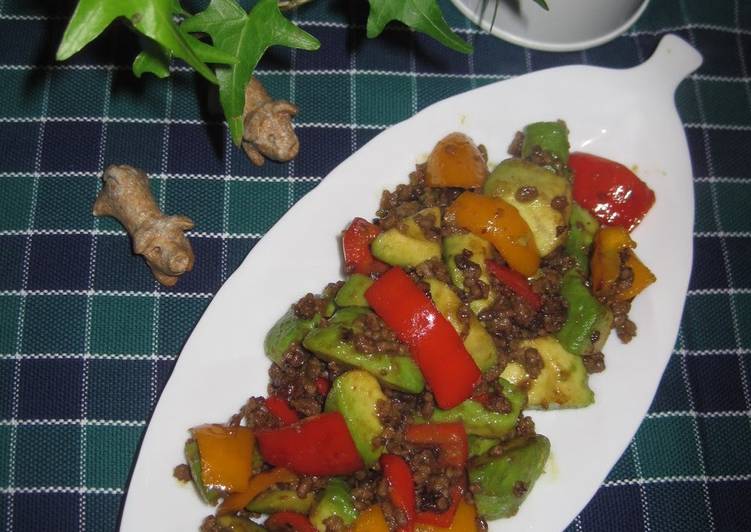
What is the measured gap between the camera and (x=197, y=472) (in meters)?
1.65

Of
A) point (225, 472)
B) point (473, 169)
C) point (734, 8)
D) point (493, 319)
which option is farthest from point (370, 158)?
point (734, 8)

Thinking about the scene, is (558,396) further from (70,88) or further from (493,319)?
(70,88)

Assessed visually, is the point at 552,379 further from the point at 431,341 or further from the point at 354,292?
the point at 354,292

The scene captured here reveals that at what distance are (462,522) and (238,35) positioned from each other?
45.1 inches

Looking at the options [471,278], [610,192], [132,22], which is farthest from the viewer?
[610,192]

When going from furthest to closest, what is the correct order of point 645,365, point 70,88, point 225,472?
1. point 70,88
2. point 645,365
3. point 225,472

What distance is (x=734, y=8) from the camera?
99.1 inches

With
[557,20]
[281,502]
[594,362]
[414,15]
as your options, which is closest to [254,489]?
[281,502]

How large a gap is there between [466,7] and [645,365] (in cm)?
122

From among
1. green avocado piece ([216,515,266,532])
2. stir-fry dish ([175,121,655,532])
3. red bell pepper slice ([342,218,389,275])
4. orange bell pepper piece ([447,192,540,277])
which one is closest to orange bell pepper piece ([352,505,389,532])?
stir-fry dish ([175,121,655,532])

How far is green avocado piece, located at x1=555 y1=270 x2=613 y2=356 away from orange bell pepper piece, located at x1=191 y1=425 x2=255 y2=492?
30.9 inches

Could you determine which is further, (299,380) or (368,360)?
(299,380)

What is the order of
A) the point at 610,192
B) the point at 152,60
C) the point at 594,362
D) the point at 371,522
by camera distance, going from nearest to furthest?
the point at 152,60
the point at 371,522
the point at 594,362
the point at 610,192

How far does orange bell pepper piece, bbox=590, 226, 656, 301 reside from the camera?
186 cm
